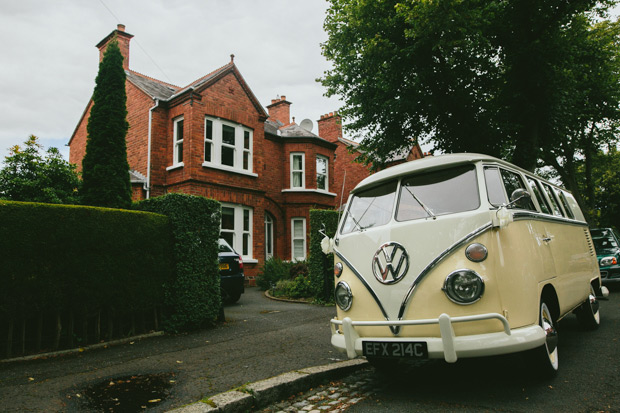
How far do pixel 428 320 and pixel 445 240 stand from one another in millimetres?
720

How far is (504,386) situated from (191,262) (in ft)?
17.2

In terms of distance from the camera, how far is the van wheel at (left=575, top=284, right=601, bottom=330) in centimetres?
661

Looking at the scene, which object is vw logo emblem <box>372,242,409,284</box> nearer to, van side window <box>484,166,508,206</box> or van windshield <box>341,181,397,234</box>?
van windshield <box>341,181,397,234</box>

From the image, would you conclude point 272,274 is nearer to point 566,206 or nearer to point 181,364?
point 181,364

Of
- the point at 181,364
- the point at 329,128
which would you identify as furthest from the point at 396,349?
the point at 329,128

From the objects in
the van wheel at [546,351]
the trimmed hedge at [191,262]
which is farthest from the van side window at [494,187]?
the trimmed hedge at [191,262]

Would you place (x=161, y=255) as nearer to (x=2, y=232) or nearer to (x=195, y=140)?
(x=2, y=232)

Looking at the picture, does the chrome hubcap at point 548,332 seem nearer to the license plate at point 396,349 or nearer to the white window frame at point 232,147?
the license plate at point 396,349

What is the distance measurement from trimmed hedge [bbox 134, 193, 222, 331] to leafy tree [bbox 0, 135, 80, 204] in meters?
6.79

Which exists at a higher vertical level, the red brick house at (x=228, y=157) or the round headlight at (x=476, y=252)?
the red brick house at (x=228, y=157)

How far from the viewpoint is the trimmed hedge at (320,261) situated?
1056 centimetres

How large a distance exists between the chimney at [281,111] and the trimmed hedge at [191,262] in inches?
793

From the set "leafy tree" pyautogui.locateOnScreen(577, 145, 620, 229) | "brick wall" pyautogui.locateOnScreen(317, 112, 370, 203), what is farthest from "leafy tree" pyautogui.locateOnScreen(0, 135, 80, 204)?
"leafy tree" pyautogui.locateOnScreen(577, 145, 620, 229)

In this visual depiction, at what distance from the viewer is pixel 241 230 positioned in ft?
58.4
